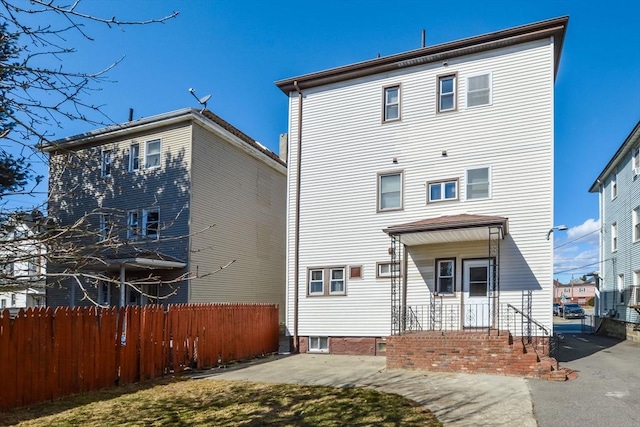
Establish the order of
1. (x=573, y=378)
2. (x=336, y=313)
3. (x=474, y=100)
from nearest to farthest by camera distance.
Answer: (x=573, y=378)
(x=474, y=100)
(x=336, y=313)

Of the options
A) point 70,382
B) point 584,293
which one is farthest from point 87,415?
point 584,293

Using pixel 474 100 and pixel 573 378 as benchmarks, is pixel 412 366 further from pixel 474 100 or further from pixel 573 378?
pixel 474 100

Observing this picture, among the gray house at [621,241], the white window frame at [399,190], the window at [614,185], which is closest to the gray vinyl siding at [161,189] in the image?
the white window frame at [399,190]

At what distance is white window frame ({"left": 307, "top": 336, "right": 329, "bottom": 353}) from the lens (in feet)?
53.0

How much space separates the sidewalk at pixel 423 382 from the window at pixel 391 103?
749cm

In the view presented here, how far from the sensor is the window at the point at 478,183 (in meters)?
14.3

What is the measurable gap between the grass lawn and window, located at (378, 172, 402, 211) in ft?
23.1

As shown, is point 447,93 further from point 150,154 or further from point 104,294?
point 104,294

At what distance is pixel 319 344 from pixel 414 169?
6364 millimetres

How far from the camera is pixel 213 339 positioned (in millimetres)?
13539

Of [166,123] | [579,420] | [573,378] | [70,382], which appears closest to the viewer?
[579,420]

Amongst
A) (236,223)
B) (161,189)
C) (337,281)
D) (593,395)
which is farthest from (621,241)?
(161,189)

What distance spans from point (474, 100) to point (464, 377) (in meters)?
8.02

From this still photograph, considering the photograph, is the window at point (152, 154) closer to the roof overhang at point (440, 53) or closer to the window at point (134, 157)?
the window at point (134, 157)
